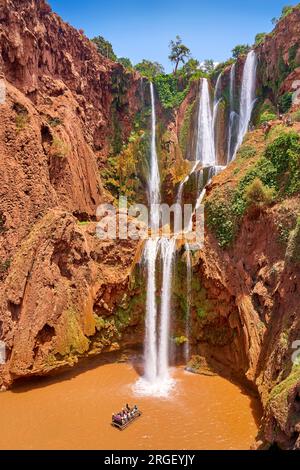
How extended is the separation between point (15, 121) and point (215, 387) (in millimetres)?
17854

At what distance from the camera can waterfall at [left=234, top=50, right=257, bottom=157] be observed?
3350cm

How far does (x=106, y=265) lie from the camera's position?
21422 mm

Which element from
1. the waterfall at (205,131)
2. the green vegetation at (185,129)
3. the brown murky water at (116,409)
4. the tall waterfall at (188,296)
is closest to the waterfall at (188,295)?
the tall waterfall at (188,296)

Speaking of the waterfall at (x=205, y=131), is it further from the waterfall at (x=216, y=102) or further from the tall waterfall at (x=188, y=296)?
the tall waterfall at (x=188, y=296)

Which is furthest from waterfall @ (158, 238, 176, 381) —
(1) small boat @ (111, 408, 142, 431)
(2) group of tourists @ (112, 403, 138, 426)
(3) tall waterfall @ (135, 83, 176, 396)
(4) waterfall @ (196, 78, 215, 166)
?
(4) waterfall @ (196, 78, 215, 166)

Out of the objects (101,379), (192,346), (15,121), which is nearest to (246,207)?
(192,346)

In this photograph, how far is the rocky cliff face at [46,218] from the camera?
17.9m

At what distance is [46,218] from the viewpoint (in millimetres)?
19781

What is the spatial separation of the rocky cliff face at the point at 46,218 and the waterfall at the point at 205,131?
12224 millimetres

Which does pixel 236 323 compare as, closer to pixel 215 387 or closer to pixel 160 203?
pixel 215 387

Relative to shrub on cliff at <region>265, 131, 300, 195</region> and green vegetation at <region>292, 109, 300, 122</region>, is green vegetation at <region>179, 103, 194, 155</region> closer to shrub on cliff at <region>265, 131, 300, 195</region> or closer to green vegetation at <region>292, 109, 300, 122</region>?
green vegetation at <region>292, 109, 300, 122</region>

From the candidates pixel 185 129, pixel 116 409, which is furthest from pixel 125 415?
pixel 185 129

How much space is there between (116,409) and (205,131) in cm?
2833

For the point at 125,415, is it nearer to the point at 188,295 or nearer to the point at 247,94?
the point at 188,295
